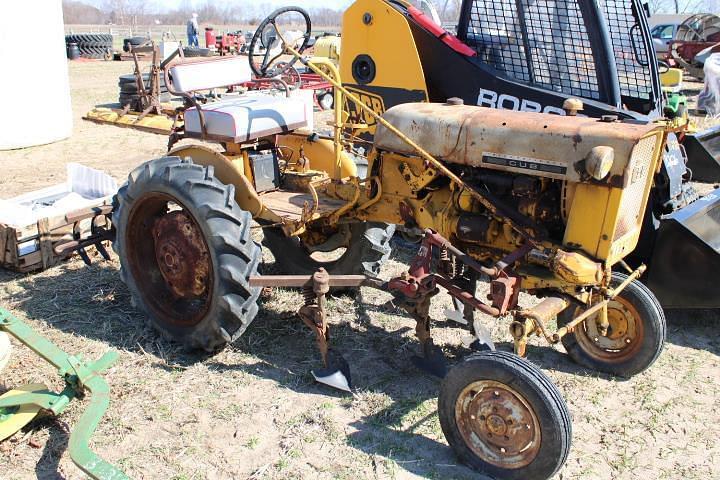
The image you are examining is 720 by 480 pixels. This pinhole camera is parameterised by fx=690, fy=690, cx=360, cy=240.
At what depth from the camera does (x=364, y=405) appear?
3.47 m

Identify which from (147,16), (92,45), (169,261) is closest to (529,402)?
(169,261)

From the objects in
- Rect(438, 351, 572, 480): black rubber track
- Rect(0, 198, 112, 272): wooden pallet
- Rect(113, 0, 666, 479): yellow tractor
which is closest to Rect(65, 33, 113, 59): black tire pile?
Rect(0, 198, 112, 272): wooden pallet

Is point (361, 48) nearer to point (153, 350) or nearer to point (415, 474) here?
point (153, 350)

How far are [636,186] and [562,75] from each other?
2090mm

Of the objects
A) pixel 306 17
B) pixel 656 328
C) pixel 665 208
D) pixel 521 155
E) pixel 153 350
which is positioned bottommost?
pixel 153 350

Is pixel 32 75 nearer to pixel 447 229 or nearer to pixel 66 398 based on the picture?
pixel 66 398

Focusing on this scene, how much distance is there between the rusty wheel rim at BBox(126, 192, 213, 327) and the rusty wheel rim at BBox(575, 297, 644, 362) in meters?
2.11

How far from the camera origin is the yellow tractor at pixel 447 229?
2943 mm

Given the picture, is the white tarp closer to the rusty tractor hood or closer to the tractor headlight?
the rusty tractor hood

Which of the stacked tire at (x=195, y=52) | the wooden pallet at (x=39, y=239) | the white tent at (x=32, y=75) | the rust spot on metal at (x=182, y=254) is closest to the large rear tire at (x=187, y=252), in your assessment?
the rust spot on metal at (x=182, y=254)

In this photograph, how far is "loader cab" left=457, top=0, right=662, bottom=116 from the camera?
483 centimetres

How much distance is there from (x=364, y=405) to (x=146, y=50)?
404 inches

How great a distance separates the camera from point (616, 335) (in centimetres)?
382

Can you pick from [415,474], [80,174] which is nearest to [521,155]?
[415,474]
